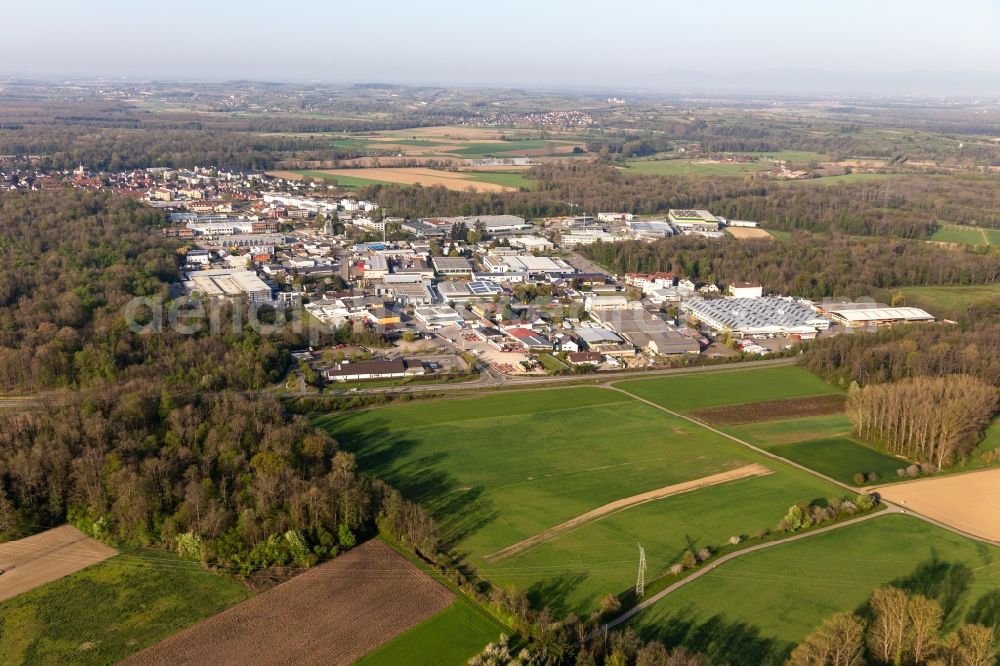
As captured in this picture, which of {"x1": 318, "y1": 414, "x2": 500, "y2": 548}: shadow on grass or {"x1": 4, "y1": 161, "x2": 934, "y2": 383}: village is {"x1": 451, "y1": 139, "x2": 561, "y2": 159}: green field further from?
{"x1": 318, "y1": 414, "x2": 500, "y2": 548}: shadow on grass

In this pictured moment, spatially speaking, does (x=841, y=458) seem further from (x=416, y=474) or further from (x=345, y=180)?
(x=345, y=180)

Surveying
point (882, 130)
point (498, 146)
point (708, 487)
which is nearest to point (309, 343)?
point (708, 487)

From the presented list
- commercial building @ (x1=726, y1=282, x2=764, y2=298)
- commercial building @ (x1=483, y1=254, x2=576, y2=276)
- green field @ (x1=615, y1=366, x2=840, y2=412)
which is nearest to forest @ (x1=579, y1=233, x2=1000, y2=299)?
commercial building @ (x1=726, y1=282, x2=764, y2=298)

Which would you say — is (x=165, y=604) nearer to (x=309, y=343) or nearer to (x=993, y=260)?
(x=309, y=343)

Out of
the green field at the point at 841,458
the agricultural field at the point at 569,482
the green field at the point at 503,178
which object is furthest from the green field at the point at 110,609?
the green field at the point at 503,178

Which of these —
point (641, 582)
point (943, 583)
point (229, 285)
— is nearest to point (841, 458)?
point (943, 583)

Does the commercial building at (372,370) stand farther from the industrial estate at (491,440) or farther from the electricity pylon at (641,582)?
the electricity pylon at (641,582)

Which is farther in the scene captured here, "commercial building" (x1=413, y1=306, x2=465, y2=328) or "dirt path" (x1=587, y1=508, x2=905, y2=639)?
"commercial building" (x1=413, y1=306, x2=465, y2=328)
